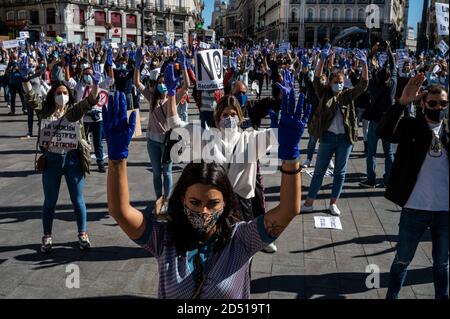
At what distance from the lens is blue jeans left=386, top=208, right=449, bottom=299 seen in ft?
10.7

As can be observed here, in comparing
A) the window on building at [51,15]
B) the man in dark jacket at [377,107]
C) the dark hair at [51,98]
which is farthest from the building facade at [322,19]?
the dark hair at [51,98]

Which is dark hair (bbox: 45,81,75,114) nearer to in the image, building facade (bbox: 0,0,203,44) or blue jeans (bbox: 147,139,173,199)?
blue jeans (bbox: 147,139,173,199)

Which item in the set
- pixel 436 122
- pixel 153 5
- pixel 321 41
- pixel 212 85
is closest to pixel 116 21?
pixel 153 5

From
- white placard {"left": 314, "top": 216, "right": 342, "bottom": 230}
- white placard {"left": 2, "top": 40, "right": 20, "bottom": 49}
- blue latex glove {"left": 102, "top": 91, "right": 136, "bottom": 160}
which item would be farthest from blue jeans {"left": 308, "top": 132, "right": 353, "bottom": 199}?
white placard {"left": 2, "top": 40, "right": 20, "bottom": 49}

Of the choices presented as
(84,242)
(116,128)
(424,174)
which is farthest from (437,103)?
(84,242)

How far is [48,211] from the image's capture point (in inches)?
182

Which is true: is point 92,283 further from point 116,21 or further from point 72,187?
point 116,21

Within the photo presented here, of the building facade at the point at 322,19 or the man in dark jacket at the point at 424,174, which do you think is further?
the building facade at the point at 322,19

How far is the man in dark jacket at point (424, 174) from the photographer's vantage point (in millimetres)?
3225

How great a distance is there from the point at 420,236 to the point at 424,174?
0.47 metres

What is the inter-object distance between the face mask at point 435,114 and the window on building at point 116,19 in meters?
63.7

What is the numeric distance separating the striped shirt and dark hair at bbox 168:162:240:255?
1.3 inches

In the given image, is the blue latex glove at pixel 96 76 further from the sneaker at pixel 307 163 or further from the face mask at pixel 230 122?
the sneaker at pixel 307 163
